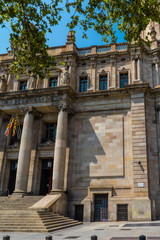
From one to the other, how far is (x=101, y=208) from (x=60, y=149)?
273 inches

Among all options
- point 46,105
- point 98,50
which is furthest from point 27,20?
point 98,50

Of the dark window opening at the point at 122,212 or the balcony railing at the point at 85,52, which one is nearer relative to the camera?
the dark window opening at the point at 122,212

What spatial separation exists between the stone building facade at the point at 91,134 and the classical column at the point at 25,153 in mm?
97

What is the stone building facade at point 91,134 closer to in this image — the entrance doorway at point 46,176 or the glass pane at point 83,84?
the glass pane at point 83,84

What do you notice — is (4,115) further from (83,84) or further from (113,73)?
(113,73)

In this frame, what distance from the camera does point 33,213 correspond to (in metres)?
19.6

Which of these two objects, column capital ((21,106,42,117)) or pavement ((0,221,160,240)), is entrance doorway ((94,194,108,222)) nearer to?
pavement ((0,221,160,240))

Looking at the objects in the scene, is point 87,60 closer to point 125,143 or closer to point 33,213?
point 125,143

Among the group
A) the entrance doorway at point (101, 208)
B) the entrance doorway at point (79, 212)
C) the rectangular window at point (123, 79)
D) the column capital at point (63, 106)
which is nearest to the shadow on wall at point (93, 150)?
the entrance doorway at point (79, 212)

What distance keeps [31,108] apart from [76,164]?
7.78 m

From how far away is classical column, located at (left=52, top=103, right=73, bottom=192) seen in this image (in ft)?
82.4

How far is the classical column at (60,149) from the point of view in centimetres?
2511

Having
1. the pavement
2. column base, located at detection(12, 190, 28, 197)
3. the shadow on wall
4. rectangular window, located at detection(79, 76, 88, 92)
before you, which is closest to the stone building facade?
rectangular window, located at detection(79, 76, 88, 92)

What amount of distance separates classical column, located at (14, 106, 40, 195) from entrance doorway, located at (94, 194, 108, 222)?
7.25 m
